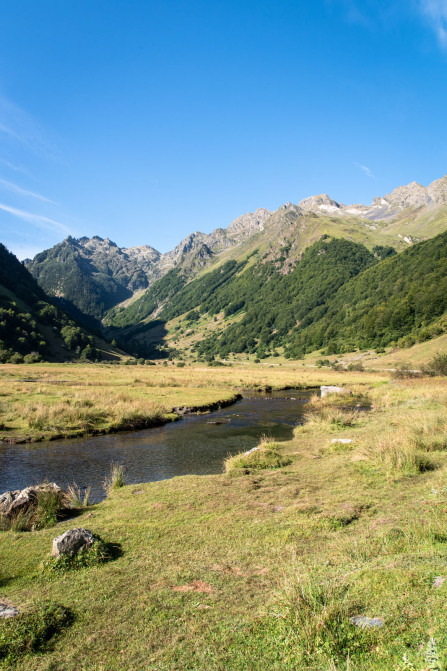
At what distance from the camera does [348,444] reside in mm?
19391

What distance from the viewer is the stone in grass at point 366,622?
5.05 m

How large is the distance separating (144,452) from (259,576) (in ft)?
59.1

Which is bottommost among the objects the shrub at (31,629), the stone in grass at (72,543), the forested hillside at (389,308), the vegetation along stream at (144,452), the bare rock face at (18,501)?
the vegetation along stream at (144,452)

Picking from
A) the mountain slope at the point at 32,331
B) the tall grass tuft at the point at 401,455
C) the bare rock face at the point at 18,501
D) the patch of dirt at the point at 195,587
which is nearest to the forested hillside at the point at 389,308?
the tall grass tuft at the point at 401,455

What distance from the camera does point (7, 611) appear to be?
6430 mm

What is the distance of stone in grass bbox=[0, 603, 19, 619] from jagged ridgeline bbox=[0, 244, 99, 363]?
99.2 metres

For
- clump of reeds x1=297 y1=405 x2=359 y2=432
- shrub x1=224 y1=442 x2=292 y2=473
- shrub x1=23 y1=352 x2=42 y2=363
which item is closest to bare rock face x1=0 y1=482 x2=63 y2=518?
shrub x1=224 y1=442 x2=292 y2=473

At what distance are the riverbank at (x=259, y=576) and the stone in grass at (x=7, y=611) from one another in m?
0.23

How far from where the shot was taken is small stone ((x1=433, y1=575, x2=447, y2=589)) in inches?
223

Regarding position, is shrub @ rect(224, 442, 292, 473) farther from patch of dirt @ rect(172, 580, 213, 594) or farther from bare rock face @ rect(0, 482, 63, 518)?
patch of dirt @ rect(172, 580, 213, 594)

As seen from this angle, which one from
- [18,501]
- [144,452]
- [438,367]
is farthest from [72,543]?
[438,367]

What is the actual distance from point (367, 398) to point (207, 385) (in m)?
28.0

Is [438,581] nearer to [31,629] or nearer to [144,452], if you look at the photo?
[31,629]

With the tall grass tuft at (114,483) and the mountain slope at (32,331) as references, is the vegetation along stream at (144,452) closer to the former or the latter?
the tall grass tuft at (114,483)
